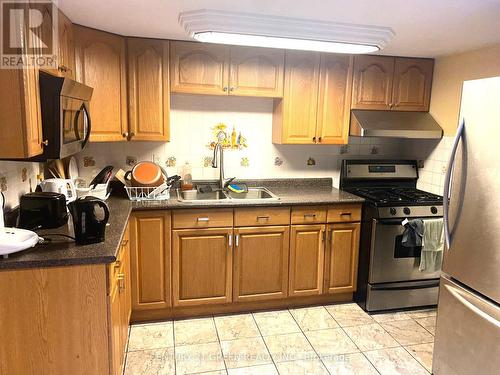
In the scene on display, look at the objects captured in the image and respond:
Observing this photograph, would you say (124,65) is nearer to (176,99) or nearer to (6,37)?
(176,99)

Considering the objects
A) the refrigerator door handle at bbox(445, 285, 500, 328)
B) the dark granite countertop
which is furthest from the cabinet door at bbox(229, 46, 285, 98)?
the refrigerator door handle at bbox(445, 285, 500, 328)

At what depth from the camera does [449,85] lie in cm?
313

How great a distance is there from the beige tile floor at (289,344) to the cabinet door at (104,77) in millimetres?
1461

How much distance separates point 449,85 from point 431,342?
2.03 metres

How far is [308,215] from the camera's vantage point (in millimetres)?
2893

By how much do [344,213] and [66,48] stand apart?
7.37ft

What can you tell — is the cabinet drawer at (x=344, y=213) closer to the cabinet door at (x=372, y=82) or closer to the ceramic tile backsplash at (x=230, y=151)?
the ceramic tile backsplash at (x=230, y=151)

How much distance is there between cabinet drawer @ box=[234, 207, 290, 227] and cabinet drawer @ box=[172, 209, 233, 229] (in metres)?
0.07

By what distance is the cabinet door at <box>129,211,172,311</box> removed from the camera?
8.63 ft


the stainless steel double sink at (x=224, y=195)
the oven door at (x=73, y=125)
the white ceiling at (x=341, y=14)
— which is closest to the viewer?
the oven door at (x=73, y=125)

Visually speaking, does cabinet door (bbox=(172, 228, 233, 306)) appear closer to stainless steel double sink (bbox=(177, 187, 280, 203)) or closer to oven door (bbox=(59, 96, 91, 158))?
stainless steel double sink (bbox=(177, 187, 280, 203))

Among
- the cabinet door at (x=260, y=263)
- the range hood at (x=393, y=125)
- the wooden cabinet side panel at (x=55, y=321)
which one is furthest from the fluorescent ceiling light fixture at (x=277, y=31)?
the wooden cabinet side panel at (x=55, y=321)

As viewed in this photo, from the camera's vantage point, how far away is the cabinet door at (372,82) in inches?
123

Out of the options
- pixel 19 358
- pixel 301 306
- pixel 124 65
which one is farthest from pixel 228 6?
pixel 301 306
